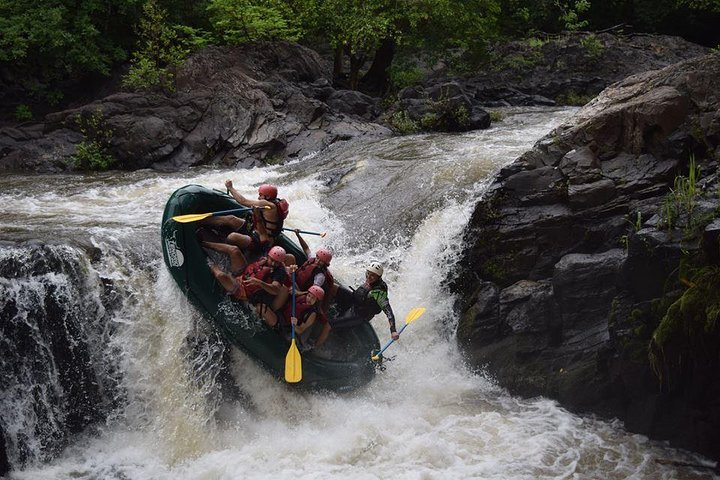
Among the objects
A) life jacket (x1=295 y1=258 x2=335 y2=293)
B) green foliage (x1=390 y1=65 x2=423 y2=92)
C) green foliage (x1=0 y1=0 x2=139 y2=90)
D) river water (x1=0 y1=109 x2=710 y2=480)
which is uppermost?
green foliage (x1=0 y1=0 x2=139 y2=90)

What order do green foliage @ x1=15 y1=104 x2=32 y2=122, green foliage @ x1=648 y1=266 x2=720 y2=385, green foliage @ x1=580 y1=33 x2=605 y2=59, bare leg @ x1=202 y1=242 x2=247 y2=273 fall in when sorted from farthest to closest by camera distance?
green foliage @ x1=580 y1=33 x2=605 y2=59 < green foliage @ x1=15 y1=104 x2=32 y2=122 < bare leg @ x1=202 y1=242 x2=247 y2=273 < green foliage @ x1=648 y1=266 x2=720 y2=385

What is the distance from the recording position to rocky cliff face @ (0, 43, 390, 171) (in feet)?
35.0

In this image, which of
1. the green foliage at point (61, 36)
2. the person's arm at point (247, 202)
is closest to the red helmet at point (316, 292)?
the person's arm at point (247, 202)

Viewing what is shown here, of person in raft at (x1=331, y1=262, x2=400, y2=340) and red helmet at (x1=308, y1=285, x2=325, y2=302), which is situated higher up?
red helmet at (x1=308, y1=285, x2=325, y2=302)

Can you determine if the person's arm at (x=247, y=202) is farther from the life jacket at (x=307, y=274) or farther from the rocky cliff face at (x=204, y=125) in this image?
the rocky cliff face at (x=204, y=125)

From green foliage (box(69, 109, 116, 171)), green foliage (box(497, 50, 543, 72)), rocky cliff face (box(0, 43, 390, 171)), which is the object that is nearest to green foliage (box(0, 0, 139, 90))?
rocky cliff face (box(0, 43, 390, 171))

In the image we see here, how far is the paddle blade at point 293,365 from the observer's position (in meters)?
5.48

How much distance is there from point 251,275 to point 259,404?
3.65 ft

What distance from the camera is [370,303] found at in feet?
A: 19.9

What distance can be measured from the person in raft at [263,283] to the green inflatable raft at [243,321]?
0.07 meters

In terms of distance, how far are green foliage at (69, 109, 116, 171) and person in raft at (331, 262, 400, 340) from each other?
6007 mm

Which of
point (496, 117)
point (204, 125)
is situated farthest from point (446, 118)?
point (204, 125)

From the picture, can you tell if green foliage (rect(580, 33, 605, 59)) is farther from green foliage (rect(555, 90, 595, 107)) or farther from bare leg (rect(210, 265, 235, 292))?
bare leg (rect(210, 265, 235, 292))

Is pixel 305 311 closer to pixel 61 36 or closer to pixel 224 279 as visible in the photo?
pixel 224 279
